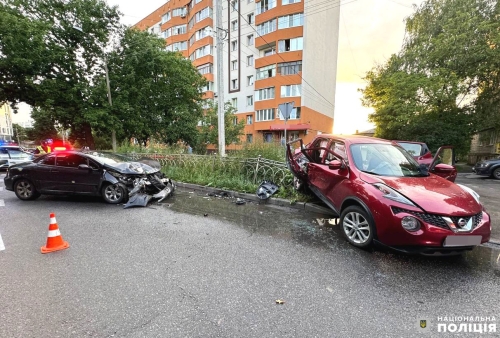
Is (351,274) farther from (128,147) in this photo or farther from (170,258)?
(128,147)

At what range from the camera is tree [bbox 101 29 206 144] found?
17.4 metres

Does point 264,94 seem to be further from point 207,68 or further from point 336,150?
point 336,150

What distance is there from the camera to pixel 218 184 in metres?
7.88

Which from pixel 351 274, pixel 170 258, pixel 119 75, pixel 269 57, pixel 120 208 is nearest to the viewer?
pixel 351 274

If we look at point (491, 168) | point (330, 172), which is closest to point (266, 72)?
point (491, 168)

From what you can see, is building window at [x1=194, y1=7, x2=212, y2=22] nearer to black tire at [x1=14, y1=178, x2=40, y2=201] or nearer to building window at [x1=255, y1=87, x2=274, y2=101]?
building window at [x1=255, y1=87, x2=274, y2=101]

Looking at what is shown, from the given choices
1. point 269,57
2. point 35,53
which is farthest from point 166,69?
point 269,57

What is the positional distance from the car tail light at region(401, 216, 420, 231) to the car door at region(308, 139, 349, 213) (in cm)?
115

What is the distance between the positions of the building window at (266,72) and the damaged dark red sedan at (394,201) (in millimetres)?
24905

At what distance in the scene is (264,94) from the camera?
1117 inches

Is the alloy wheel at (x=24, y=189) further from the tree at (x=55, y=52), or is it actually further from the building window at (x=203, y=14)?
the building window at (x=203, y=14)

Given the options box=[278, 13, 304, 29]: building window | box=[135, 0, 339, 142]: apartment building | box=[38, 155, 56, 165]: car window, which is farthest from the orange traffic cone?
box=[278, 13, 304, 29]: building window

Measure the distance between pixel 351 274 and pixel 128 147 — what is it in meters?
14.8

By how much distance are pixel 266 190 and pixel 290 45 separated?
24.5 meters
